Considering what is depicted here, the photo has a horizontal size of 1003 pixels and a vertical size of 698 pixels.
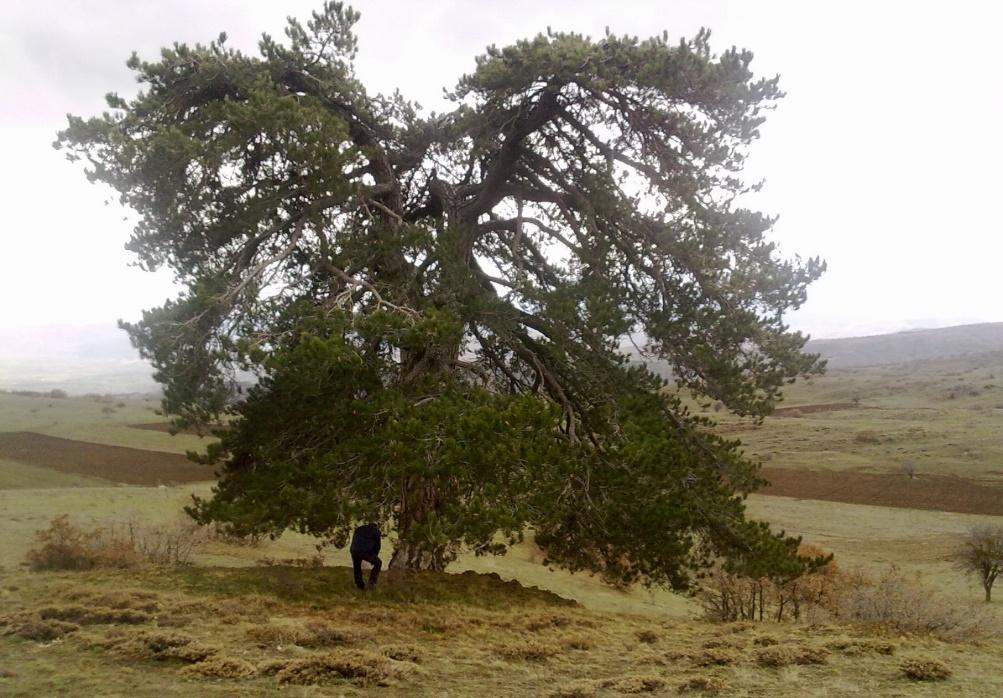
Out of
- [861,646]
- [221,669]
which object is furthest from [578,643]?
[221,669]

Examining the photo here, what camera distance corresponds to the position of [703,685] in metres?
5.67

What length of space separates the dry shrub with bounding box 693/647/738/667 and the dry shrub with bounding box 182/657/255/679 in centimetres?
420

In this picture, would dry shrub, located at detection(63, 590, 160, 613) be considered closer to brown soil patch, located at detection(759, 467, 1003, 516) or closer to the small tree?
the small tree

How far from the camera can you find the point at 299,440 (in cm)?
991

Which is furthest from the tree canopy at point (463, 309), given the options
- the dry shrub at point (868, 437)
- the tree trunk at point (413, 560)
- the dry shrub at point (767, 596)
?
the dry shrub at point (868, 437)

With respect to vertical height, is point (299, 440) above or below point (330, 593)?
above

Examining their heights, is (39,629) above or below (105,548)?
above

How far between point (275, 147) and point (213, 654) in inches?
276

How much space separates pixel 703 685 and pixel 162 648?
495 centimetres

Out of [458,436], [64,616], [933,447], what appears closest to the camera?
[64,616]

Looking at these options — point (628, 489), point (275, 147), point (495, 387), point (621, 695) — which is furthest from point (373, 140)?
point (621, 695)

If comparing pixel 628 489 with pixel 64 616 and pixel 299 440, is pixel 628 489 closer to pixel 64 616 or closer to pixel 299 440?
pixel 299 440

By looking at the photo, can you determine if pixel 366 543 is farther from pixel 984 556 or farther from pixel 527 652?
pixel 984 556

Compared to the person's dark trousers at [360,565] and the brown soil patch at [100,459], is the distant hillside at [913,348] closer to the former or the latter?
the brown soil patch at [100,459]
